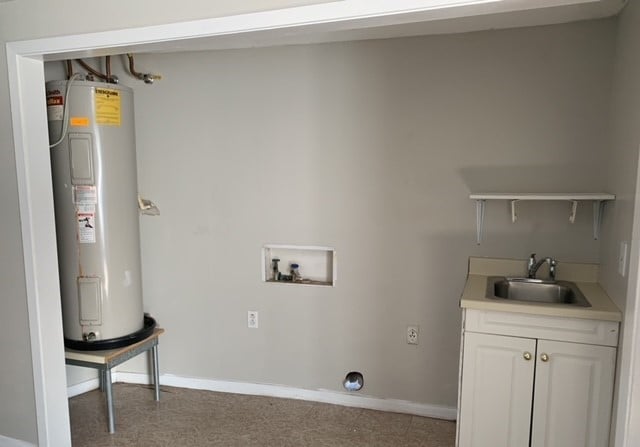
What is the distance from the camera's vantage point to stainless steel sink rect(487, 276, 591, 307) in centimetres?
216

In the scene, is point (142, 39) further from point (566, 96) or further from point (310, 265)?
point (566, 96)

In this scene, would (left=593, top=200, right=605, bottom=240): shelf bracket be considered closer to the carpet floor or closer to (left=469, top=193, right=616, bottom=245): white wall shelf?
Answer: (left=469, top=193, right=616, bottom=245): white wall shelf

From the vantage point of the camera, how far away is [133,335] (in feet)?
8.39

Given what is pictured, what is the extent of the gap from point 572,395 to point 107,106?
8.66 ft

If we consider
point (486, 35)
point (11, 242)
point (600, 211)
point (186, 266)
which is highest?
point (486, 35)

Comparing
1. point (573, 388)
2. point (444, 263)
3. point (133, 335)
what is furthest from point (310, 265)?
point (573, 388)

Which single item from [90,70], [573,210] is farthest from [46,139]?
Answer: [573,210]

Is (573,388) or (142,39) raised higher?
(142,39)

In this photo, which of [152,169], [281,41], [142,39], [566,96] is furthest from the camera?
[152,169]

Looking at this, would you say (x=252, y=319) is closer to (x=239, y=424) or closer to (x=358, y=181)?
(x=239, y=424)

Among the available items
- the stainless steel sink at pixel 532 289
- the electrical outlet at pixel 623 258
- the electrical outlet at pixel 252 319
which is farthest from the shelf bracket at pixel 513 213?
the electrical outlet at pixel 252 319

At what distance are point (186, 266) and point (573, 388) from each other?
2.30 meters

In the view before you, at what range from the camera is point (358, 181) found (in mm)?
2621

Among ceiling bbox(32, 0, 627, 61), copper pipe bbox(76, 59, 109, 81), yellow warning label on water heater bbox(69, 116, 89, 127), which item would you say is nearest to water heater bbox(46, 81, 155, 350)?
yellow warning label on water heater bbox(69, 116, 89, 127)
